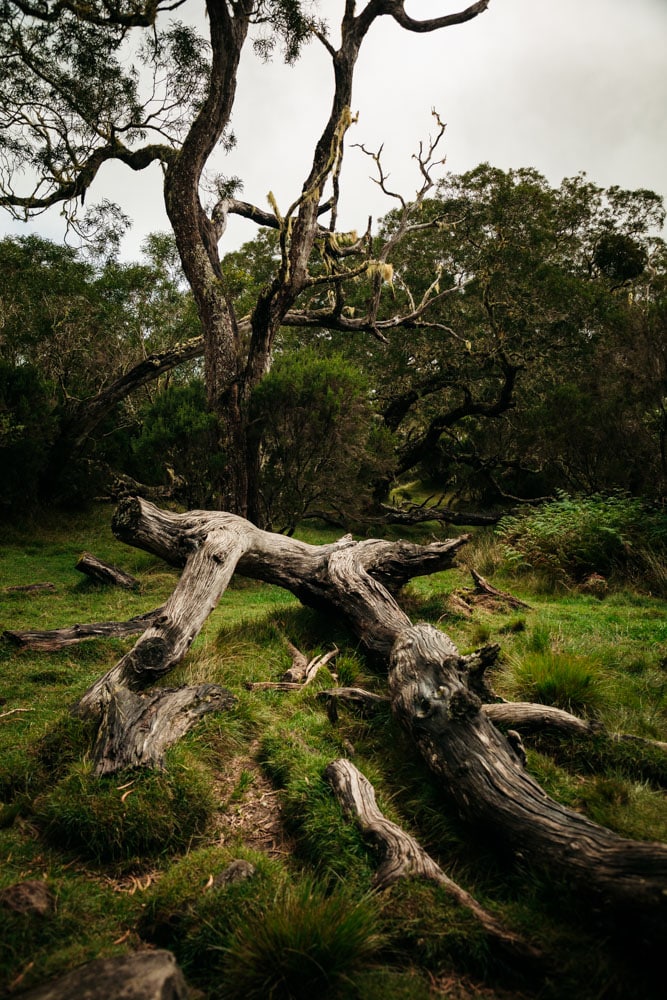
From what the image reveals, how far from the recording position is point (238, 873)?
8.17ft

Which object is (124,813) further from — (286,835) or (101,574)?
(101,574)

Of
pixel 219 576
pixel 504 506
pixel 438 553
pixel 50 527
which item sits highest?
pixel 504 506

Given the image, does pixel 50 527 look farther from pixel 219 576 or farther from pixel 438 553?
pixel 438 553

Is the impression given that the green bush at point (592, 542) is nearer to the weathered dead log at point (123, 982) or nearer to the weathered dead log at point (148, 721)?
the weathered dead log at point (148, 721)

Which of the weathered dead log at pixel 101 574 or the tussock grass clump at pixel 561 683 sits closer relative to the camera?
the tussock grass clump at pixel 561 683

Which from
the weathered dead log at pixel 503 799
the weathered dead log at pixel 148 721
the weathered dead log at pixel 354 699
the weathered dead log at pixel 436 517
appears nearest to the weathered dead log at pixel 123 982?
the weathered dead log at pixel 148 721

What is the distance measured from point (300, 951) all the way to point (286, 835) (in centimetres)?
110

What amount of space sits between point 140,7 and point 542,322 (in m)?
12.2

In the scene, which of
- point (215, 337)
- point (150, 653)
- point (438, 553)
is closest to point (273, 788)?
point (150, 653)

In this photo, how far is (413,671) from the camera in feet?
12.4

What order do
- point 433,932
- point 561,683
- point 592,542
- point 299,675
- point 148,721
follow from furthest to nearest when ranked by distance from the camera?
1. point 592,542
2. point 299,675
3. point 561,683
4. point 148,721
5. point 433,932

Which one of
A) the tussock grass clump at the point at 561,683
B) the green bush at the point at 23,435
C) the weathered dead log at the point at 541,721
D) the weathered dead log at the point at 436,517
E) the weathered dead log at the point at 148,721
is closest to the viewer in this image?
Answer: the weathered dead log at the point at 148,721

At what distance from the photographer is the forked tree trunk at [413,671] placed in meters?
2.29

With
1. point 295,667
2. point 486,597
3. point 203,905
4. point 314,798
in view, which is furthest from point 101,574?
point 203,905
